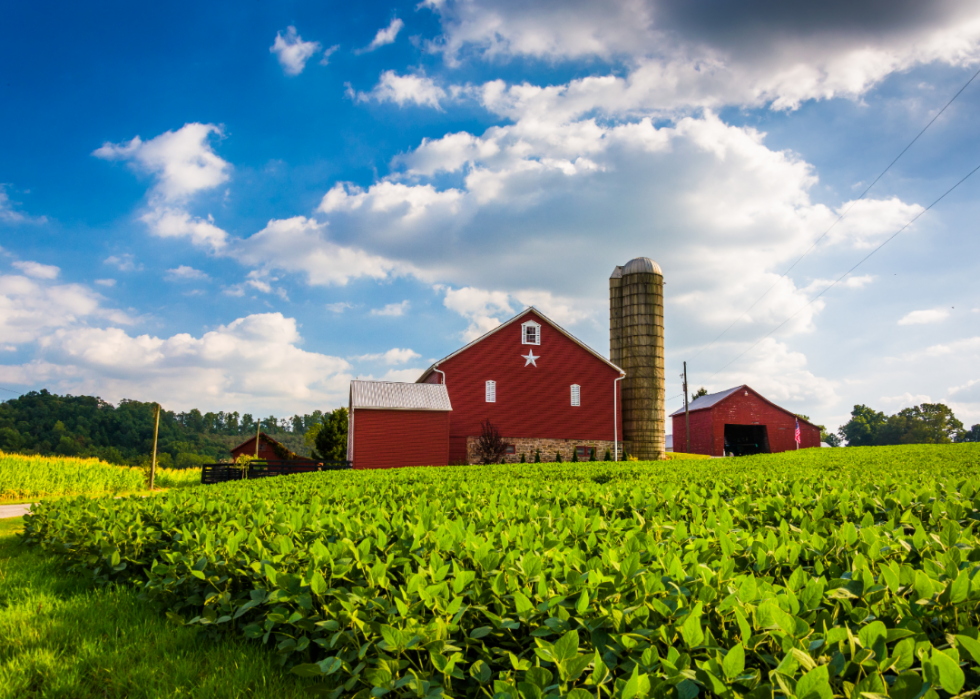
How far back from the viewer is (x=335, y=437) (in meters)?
38.9

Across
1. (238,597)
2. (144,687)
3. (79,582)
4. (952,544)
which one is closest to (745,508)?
(952,544)

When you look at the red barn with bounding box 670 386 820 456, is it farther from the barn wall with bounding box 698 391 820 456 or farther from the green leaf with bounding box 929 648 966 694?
the green leaf with bounding box 929 648 966 694

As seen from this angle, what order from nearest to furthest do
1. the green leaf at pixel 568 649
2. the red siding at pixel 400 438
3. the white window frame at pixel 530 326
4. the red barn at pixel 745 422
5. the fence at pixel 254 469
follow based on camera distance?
1. the green leaf at pixel 568 649
2. the fence at pixel 254 469
3. the red siding at pixel 400 438
4. the white window frame at pixel 530 326
5. the red barn at pixel 745 422

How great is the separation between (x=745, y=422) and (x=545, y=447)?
74.7 ft

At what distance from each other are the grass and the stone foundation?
78.7 ft

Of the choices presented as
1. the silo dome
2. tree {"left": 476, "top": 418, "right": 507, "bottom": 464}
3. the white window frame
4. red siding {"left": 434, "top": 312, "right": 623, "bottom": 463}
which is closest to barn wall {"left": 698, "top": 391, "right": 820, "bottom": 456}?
the silo dome

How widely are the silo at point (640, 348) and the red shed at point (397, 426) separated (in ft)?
38.3

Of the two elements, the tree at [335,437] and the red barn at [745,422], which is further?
the red barn at [745,422]

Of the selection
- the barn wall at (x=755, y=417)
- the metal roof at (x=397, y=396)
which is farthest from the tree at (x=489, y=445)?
the barn wall at (x=755, y=417)

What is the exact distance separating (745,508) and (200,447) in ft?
279

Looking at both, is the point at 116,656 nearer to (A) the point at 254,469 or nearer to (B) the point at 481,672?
(B) the point at 481,672

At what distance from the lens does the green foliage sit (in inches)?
2947

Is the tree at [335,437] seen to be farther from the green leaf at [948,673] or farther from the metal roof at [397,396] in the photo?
the green leaf at [948,673]

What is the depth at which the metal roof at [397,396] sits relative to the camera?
26.8 meters
